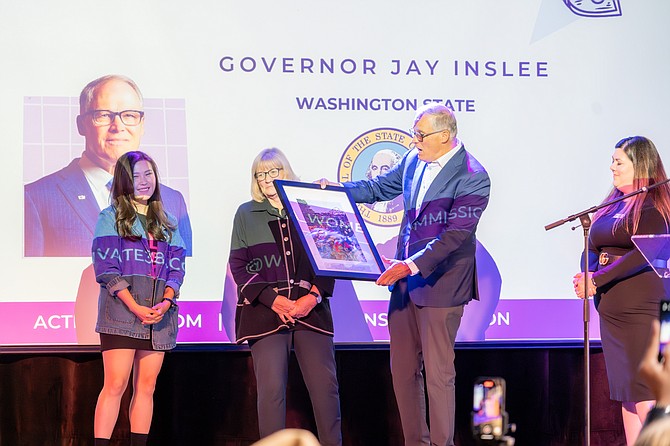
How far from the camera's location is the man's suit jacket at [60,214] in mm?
5070

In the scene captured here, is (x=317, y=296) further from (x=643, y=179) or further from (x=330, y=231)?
(x=643, y=179)

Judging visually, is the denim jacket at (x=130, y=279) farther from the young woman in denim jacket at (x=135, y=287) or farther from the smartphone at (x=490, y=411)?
the smartphone at (x=490, y=411)

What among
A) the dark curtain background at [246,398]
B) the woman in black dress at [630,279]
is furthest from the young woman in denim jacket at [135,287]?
the woman in black dress at [630,279]

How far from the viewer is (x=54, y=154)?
5098mm

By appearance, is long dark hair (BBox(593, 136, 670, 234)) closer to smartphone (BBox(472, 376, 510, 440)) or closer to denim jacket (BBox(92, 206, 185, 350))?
denim jacket (BBox(92, 206, 185, 350))

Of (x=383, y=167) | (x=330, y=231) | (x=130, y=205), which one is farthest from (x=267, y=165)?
(x=383, y=167)

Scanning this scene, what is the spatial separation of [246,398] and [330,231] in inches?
55.2

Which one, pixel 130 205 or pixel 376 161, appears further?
pixel 376 161

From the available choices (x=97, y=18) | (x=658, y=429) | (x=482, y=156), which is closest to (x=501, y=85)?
(x=482, y=156)

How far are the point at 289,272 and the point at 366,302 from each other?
750mm

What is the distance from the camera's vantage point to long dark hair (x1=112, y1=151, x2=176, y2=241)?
180 inches

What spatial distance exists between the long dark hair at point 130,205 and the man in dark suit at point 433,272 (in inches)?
47.4

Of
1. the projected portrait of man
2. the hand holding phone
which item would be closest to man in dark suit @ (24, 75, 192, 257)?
the projected portrait of man

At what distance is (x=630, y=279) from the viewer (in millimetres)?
4410
